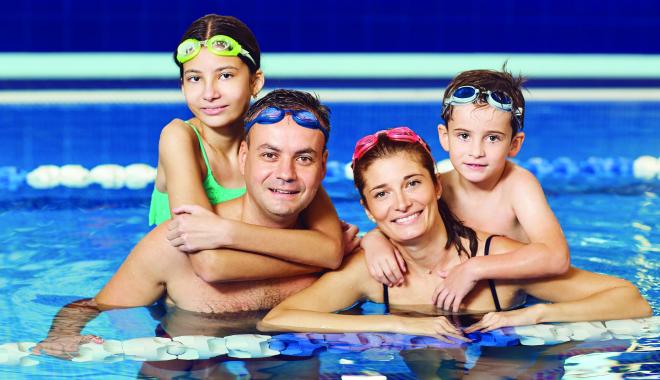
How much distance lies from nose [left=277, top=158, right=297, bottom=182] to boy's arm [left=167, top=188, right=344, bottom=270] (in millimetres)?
224

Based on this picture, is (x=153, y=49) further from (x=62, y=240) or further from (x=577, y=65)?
(x=62, y=240)

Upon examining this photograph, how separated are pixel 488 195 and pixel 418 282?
49 cm

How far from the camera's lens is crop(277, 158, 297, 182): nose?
3572 millimetres

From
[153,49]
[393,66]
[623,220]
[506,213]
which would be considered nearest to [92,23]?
[153,49]

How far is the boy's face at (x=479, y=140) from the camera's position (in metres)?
3.92

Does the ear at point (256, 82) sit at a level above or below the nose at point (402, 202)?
above

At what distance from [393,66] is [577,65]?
2096 millimetres

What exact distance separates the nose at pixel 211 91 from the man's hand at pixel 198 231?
56 cm

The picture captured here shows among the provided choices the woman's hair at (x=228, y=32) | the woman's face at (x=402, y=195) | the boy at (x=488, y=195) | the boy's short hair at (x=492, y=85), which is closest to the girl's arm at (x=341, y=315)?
the boy at (x=488, y=195)

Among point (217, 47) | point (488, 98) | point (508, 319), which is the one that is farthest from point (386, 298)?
point (217, 47)

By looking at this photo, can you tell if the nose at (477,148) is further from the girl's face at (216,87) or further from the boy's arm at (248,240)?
the girl's face at (216,87)

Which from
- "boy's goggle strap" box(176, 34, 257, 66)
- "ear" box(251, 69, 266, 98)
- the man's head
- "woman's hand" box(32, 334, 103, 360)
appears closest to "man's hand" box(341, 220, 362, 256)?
the man's head

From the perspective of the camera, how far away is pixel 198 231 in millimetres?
3586

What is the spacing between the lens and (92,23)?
11.0 metres
